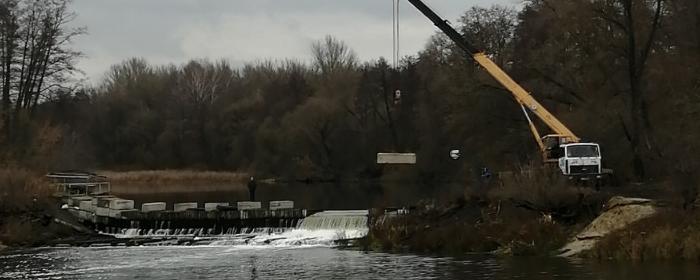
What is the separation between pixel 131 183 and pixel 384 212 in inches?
2212

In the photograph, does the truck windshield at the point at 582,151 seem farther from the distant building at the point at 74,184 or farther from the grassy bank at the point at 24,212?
the distant building at the point at 74,184

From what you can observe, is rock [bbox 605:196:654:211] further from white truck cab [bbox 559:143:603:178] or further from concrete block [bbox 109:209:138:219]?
concrete block [bbox 109:209:138:219]

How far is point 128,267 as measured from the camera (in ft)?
89.7

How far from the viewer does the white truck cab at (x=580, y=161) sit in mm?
36375

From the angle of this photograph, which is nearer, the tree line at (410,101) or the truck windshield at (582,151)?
the truck windshield at (582,151)

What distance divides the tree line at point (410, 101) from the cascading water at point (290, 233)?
1028 centimetres

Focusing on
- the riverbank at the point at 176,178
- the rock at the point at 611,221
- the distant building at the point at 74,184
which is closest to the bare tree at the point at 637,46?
the rock at the point at 611,221

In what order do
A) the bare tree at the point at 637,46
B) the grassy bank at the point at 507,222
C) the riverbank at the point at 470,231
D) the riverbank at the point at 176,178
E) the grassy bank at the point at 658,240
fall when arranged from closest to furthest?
the grassy bank at the point at 658,240
the riverbank at the point at 470,231
the grassy bank at the point at 507,222
the bare tree at the point at 637,46
the riverbank at the point at 176,178

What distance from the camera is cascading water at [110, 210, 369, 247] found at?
35281mm

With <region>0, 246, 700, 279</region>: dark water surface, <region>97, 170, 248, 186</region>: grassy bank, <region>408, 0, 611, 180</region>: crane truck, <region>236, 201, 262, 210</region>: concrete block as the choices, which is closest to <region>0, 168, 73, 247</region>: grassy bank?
<region>0, 246, 700, 279</region>: dark water surface

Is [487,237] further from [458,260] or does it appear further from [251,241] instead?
[251,241]

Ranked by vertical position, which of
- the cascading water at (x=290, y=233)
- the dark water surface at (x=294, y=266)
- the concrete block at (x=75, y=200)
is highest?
the concrete block at (x=75, y=200)

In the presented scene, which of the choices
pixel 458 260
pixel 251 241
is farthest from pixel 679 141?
pixel 251 241

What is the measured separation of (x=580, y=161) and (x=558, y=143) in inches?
94.7
